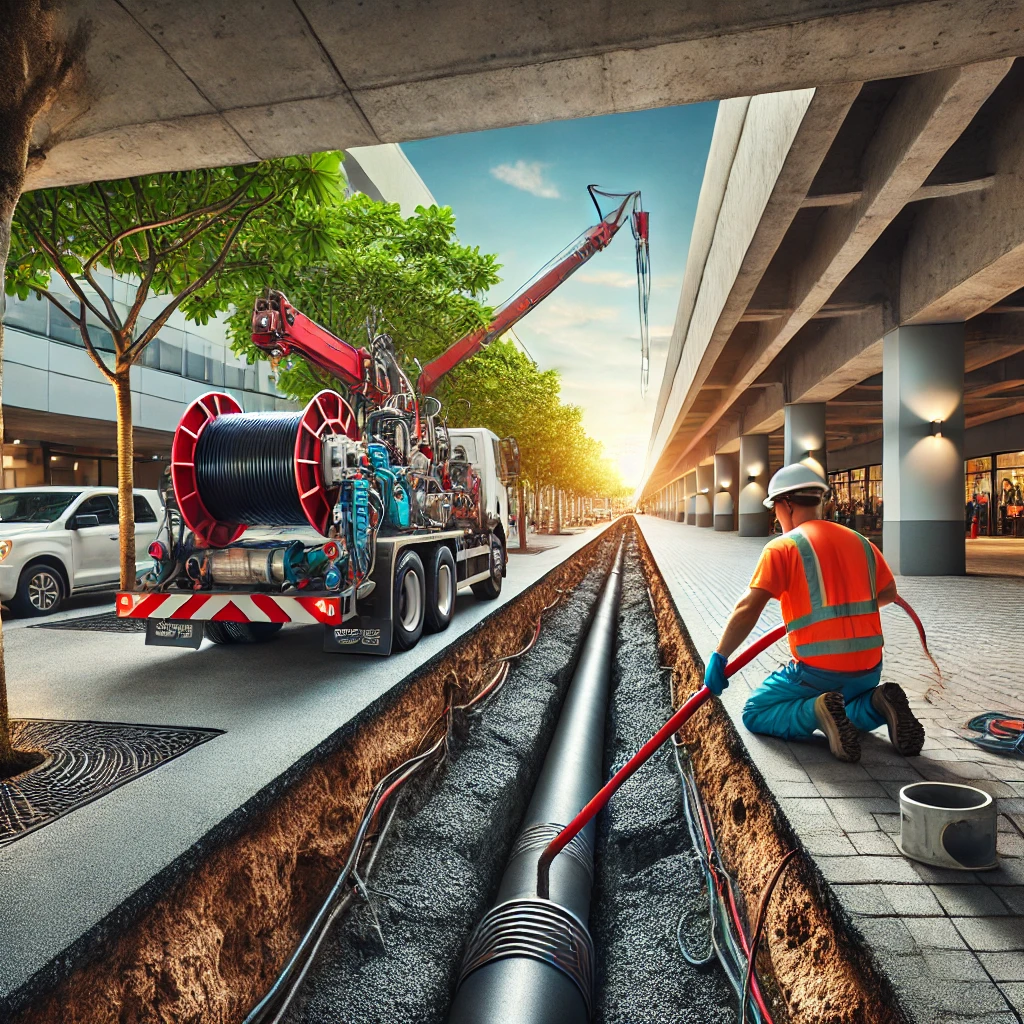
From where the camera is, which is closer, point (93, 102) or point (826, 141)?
point (93, 102)

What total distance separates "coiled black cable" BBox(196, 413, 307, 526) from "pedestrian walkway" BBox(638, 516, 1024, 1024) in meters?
4.03

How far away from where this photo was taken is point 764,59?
433cm

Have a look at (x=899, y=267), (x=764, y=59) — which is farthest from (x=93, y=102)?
(x=899, y=267)

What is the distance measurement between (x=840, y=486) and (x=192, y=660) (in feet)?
142

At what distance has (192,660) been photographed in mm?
6680

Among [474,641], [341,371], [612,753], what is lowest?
[612,753]

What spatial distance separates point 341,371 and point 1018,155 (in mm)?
8500

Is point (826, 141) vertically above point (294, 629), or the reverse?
point (826, 141)

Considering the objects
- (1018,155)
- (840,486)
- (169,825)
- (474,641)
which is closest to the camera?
(169,825)

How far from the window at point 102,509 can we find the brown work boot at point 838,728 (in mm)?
10254

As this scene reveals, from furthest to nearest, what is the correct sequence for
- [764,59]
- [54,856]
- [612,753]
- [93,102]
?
1. [612,753]
2. [93,102]
3. [764,59]
4. [54,856]

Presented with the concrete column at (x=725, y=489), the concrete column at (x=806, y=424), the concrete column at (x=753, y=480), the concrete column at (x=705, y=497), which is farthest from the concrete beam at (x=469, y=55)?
the concrete column at (x=705, y=497)

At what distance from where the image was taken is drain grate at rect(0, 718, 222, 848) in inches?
134

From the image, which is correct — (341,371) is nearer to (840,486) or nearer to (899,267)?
(899,267)
